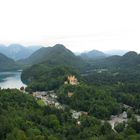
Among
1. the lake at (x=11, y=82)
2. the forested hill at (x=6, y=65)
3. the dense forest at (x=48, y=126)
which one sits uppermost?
the dense forest at (x=48, y=126)

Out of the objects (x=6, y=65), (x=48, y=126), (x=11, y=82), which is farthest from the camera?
(x=6, y=65)

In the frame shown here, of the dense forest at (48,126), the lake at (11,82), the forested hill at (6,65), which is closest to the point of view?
the dense forest at (48,126)

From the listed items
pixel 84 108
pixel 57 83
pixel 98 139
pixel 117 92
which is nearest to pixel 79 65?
pixel 57 83

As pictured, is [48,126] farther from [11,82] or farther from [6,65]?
[6,65]

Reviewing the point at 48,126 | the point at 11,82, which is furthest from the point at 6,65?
the point at 48,126

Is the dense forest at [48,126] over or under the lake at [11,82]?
over

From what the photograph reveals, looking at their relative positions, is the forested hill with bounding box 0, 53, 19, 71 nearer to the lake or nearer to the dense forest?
the lake

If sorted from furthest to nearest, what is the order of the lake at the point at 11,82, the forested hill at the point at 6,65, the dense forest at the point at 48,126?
the forested hill at the point at 6,65 → the lake at the point at 11,82 → the dense forest at the point at 48,126

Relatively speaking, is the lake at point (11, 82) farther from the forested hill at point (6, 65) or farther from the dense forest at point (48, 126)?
the forested hill at point (6, 65)

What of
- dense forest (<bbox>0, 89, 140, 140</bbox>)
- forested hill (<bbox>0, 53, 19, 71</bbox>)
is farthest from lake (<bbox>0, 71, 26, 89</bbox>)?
forested hill (<bbox>0, 53, 19, 71</bbox>)

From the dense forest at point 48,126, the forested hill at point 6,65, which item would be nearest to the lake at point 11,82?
the dense forest at point 48,126

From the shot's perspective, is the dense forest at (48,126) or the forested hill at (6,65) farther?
the forested hill at (6,65)
